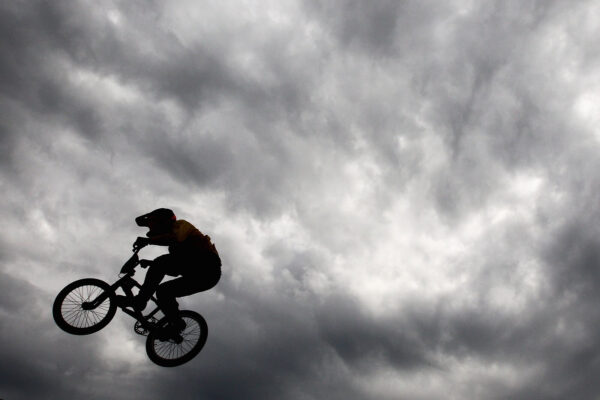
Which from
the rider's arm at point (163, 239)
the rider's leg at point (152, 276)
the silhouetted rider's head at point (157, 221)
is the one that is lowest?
the rider's leg at point (152, 276)

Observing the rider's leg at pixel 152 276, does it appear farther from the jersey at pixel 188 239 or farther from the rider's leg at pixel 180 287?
the jersey at pixel 188 239

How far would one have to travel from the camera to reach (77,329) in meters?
11.4

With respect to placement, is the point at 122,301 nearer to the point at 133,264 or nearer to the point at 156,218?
the point at 133,264

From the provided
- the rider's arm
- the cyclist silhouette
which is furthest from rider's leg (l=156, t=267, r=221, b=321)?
the rider's arm

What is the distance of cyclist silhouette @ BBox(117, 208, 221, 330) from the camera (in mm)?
10859

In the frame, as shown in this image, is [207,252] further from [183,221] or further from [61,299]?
[61,299]

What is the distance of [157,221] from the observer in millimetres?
10844

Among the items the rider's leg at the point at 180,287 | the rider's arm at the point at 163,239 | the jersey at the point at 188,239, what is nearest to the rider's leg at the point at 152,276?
the rider's leg at the point at 180,287

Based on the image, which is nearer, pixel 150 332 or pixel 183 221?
pixel 183 221

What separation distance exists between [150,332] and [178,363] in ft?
4.16

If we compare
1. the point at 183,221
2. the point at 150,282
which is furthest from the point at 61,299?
the point at 183,221

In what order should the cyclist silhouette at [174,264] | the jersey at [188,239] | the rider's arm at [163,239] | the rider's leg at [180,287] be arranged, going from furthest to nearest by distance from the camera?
the rider's leg at [180,287] → the jersey at [188,239] → the cyclist silhouette at [174,264] → the rider's arm at [163,239]

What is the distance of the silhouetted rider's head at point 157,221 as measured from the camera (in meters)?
10.8

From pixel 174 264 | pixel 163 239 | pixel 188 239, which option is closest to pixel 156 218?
pixel 163 239
